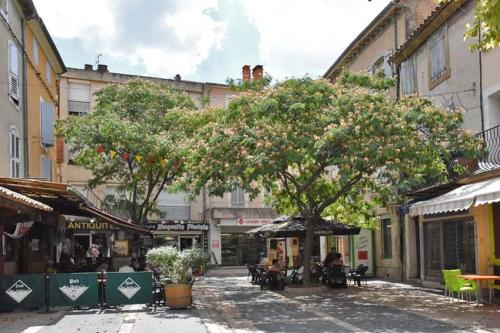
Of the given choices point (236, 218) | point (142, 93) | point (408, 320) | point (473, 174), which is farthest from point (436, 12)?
point (236, 218)

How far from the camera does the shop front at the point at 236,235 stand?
38750 mm

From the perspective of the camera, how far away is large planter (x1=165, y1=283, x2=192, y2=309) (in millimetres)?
14062

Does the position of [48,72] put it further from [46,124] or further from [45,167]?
[45,167]

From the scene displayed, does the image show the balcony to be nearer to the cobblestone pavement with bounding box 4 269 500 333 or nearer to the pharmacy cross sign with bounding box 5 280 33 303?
the cobblestone pavement with bounding box 4 269 500 333

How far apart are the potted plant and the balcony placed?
79.0 ft

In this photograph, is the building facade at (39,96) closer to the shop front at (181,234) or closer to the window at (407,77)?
the shop front at (181,234)

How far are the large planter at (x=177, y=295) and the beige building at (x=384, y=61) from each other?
431 inches

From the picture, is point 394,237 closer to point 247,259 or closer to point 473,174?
point 473,174

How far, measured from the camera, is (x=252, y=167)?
15.2 m

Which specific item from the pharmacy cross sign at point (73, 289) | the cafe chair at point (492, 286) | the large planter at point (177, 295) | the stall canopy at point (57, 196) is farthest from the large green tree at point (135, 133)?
the cafe chair at point (492, 286)

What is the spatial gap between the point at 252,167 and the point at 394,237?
10.0m

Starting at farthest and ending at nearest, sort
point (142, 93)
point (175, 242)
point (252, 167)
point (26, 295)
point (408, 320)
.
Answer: point (175, 242) → point (142, 93) → point (252, 167) → point (26, 295) → point (408, 320)

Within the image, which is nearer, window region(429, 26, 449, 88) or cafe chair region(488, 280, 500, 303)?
cafe chair region(488, 280, 500, 303)

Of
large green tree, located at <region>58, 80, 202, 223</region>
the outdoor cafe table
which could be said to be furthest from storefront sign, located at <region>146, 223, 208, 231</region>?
the outdoor cafe table
